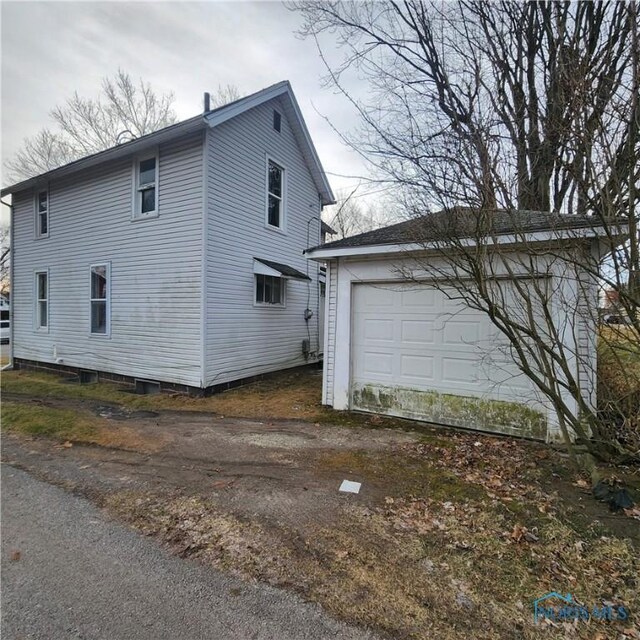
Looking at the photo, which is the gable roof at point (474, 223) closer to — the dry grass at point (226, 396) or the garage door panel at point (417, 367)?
the garage door panel at point (417, 367)

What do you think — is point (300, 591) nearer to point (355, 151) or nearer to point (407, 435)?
point (407, 435)

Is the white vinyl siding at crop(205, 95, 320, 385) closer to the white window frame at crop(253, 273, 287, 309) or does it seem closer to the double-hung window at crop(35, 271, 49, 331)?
the white window frame at crop(253, 273, 287, 309)

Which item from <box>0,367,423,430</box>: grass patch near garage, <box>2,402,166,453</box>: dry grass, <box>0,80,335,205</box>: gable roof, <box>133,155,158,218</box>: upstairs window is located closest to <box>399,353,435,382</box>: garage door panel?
<box>0,367,423,430</box>: grass patch near garage

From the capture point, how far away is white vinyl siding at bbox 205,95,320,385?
7801mm

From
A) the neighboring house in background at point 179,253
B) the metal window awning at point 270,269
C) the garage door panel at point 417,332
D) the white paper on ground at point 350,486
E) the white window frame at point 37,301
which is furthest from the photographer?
the white window frame at point 37,301

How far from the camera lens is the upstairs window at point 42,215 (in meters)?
10.6

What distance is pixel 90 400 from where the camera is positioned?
7.45 m

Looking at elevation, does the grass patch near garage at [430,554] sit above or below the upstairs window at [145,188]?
below

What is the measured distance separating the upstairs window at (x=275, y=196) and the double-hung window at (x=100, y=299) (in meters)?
4.34

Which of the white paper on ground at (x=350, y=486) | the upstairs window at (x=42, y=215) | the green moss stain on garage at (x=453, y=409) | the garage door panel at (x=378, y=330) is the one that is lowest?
the white paper on ground at (x=350, y=486)

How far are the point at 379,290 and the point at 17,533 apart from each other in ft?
17.1

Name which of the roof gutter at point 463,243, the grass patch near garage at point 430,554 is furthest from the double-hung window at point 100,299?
the grass patch near garage at point 430,554

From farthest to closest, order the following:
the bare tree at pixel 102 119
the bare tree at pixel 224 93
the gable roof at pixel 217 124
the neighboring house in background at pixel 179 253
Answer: the bare tree at pixel 224 93 < the bare tree at pixel 102 119 < the neighboring house in background at pixel 179 253 < the gable roof at pixel 217 124

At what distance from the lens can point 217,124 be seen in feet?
24.4
